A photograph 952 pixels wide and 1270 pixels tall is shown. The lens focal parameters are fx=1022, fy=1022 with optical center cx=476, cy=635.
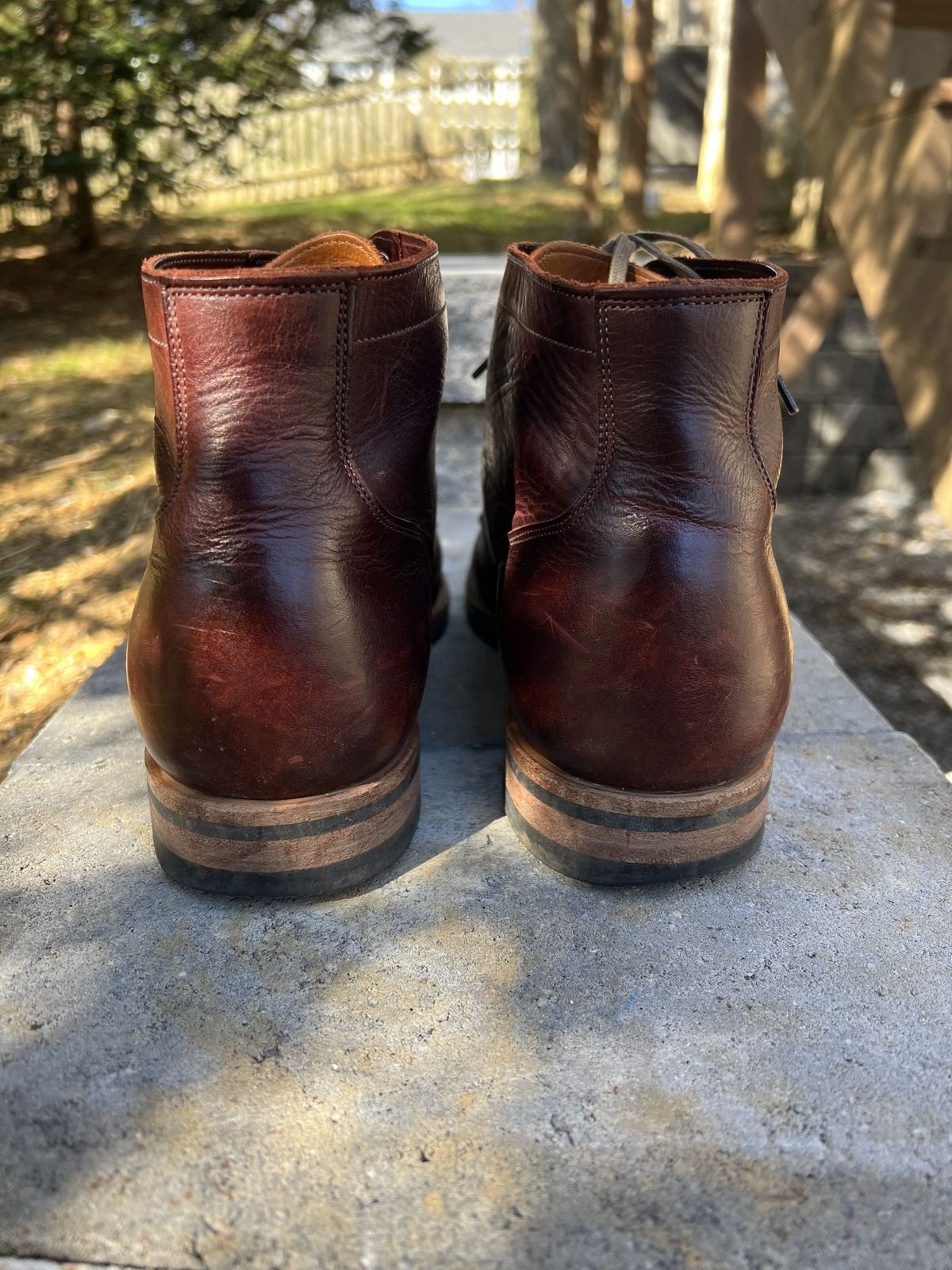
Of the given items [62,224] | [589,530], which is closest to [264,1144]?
[589,530]

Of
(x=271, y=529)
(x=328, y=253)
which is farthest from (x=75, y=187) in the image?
(x=271, y=529)

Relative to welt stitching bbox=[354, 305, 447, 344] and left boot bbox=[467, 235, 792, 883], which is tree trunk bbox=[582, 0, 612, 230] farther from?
left boot bbox=[467, 235, 792, 883]

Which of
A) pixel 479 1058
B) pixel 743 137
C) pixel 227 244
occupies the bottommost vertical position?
pixel 479 1058

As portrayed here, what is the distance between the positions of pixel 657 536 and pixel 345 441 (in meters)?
0.39

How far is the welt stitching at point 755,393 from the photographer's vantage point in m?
1.21

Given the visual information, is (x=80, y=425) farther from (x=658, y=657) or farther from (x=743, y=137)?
(x=658, y=657)

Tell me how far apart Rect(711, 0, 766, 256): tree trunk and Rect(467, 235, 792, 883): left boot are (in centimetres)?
307

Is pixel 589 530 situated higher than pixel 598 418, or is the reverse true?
pixel 598 418

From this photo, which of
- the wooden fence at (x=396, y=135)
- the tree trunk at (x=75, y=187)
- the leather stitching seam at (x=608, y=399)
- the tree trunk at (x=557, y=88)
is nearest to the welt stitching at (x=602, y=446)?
the leather stitching seam at (x=608, y=399)

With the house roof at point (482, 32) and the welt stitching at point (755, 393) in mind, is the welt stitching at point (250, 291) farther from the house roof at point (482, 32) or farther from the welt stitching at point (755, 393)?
the house roof at point (482, 32)

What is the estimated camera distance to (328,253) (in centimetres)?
144

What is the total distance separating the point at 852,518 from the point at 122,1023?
3.78m

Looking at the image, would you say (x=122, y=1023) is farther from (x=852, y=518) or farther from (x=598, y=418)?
(x=852, y=518)

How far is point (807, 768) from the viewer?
5.53ft
